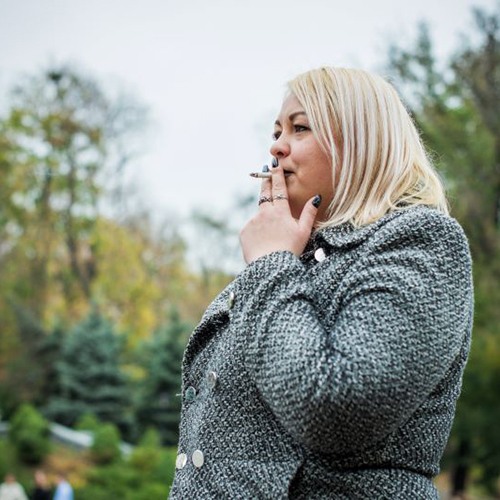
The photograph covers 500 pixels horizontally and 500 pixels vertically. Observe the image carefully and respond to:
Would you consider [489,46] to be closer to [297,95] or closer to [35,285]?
[297,95]

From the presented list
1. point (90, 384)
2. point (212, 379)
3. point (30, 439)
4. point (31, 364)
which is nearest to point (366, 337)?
point (212, 379)

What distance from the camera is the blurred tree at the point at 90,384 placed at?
23672mm

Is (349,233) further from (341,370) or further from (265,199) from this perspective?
(341,370)

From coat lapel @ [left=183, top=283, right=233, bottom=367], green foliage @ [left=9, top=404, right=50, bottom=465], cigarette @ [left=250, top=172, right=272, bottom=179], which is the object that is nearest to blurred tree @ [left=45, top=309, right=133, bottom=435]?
green foliage @ [left=9, top=404, right=50, bottom=465]

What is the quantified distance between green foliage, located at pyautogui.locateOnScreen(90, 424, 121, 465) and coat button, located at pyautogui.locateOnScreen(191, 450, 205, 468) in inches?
673

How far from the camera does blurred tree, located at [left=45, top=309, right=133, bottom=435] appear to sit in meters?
23.7

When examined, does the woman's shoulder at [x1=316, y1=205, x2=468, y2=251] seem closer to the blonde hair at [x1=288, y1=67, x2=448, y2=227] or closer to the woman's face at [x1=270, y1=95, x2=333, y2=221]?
the blonde hair at [x1=288, y1=67, x2=448, y2=227]

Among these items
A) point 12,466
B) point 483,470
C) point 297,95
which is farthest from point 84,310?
point 297,95

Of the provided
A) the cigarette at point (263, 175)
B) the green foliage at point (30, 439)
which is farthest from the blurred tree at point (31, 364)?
the cigarette at point (263, 175)

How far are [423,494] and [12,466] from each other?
59.3 ft

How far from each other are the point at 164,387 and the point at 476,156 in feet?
36.7

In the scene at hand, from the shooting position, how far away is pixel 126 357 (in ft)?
91.1

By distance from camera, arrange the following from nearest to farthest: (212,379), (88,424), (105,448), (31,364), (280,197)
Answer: (212,379) < (280,197) < (105,448) < (88,424) < (31,364)

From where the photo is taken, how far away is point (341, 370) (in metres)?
1.37
